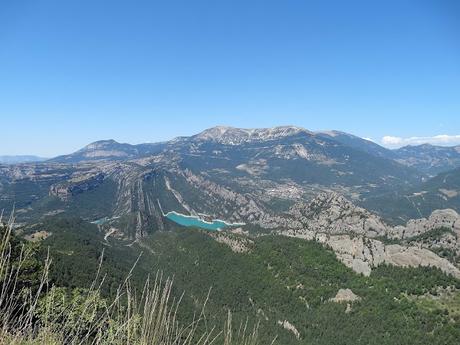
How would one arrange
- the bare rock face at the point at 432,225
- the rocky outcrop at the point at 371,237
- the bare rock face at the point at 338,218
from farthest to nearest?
the bare rock face at the point at 338,218 < the bare rock face at the point at 432,225 < the rocky outcrop at the point at 371,237

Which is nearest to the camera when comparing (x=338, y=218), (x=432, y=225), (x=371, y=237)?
(x=432, y=225)

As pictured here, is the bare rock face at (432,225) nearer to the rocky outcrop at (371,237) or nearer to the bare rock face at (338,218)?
the rocky outcrop at (371,237)

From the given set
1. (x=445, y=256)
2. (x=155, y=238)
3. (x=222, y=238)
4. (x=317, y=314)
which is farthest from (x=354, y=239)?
(x=155, y=238)

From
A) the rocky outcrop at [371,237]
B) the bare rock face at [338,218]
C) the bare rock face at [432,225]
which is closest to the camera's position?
the rocky outcrop at [371,237]

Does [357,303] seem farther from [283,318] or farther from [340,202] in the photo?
[340,202]

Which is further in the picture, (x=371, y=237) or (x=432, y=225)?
(x=371, y=237)

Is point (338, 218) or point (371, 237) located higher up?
point (338, 218)

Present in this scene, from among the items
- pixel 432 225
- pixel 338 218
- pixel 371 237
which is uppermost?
pixel 432 225

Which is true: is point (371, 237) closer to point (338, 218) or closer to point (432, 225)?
point (432, 225)

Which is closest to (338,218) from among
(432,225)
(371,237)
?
(371,237)

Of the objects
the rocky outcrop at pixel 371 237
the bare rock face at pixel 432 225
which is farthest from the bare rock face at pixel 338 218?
the bare rock face at pixel 432 225

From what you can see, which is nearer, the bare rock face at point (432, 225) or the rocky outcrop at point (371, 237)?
the rocky outcrop at point (371, 237)
